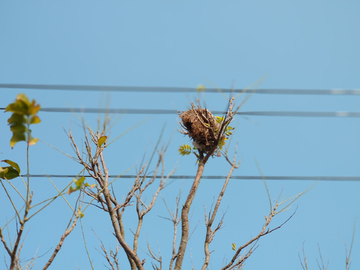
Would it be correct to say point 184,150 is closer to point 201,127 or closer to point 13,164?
point 201,127

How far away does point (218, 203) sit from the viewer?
3844 millimetres

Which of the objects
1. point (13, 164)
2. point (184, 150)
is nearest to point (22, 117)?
point (13, 164)

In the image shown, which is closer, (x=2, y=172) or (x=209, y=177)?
(x=2, y=172)

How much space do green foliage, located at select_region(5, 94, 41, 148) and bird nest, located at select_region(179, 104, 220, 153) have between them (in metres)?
2.65

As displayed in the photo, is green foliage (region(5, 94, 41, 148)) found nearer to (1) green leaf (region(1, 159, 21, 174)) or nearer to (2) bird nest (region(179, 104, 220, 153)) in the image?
(1) green leaf (region(1, 159, 21, 174))

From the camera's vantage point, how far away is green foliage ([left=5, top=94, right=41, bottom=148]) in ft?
5.97

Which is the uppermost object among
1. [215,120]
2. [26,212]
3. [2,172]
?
[215,120]

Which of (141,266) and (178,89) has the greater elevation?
(178,89)

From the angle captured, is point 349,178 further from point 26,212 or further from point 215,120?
point 26,212

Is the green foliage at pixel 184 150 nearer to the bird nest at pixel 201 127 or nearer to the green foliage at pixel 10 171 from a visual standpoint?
the bird nest at pixel 201 127

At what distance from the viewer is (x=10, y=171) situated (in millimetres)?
2672

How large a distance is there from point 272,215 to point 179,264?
1214 mm

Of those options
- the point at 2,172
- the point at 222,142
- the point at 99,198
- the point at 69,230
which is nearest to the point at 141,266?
the point at 99,198

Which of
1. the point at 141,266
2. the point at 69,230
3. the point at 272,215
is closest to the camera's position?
the point at 69,230
